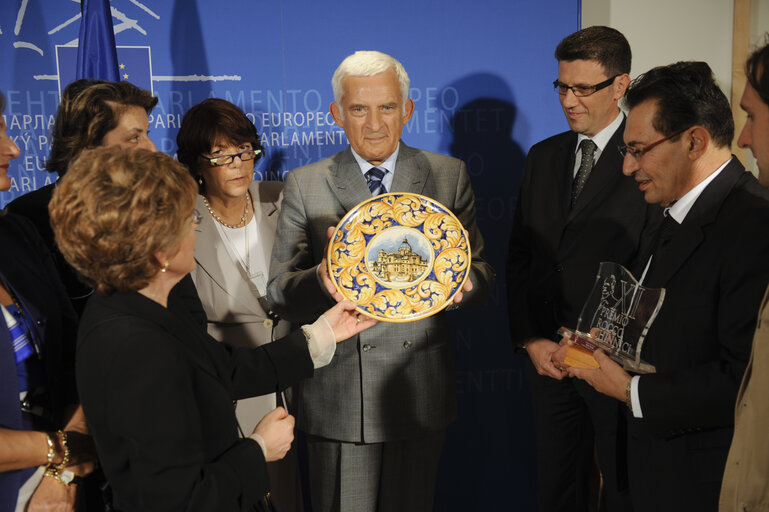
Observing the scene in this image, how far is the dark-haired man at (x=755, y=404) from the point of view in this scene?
5.00 feet

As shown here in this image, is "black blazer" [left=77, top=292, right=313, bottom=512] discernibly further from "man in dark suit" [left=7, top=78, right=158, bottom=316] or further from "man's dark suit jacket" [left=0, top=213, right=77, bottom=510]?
"man in dark suit" [left=7, top=78, right=158, bottom=316]

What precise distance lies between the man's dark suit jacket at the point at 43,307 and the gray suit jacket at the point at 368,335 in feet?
2.50

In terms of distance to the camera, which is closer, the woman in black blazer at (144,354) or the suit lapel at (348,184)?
the woman in black blazer at (144,354)

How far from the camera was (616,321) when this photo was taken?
2.19 meters

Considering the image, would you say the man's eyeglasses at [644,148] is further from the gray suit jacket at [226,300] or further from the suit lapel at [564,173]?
the gray suit jacket at [226,300]

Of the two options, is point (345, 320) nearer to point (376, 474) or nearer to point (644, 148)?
point (376, 474)

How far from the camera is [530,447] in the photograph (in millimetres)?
3916

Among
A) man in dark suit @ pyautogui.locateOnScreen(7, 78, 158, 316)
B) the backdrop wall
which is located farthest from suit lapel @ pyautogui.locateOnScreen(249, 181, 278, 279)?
man in dark suit @ pyautogui.locateOnScreen(7, 78, 158, 316)

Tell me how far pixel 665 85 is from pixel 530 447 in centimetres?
237

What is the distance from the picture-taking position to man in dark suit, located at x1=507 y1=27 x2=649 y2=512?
9.22ft

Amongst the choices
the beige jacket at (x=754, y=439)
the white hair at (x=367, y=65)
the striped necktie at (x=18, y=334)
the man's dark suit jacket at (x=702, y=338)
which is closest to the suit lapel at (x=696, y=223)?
the man's dark suit jacket at (x=702, y=338)

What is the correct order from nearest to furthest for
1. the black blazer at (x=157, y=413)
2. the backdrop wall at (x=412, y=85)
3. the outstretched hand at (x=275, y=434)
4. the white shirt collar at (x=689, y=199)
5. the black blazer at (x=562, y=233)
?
the black blazer at (x=157, y=413) → the outstretched hand at (x=275, y=434) → the white shirt collar at (x=689, y=199) → the black blazer at (x=562, y=233) → the backdrop wall at (x=412, y=85)

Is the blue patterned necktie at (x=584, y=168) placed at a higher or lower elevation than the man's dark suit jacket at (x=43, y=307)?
higher

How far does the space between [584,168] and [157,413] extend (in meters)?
2.16
